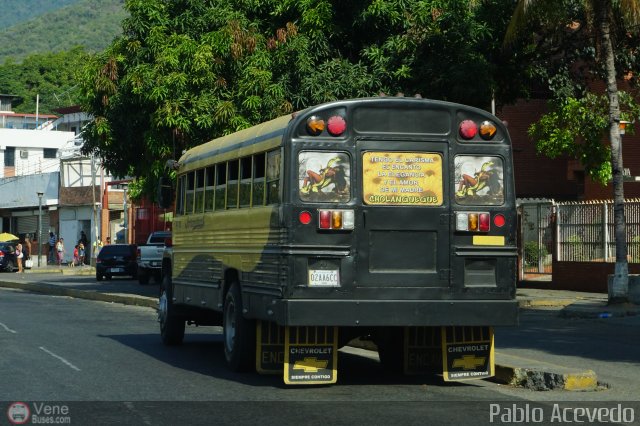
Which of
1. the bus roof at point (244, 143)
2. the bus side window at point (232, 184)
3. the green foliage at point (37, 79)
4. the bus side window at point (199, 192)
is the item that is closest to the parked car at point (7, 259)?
the bus roof at point (244, 143)

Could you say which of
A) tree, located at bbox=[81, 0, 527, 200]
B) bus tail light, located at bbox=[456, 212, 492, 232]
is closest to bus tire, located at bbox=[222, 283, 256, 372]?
bus tail light, located at bbox=[456, 212, 492, 232]

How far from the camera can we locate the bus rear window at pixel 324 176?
487 inches

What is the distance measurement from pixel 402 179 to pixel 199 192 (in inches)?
176

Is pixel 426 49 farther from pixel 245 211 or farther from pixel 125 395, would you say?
pixel 125 395

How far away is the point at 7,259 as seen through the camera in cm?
5847

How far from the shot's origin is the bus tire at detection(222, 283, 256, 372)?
44.8 feet

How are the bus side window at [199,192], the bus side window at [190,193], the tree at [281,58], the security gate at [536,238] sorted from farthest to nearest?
the security gate at [536,238], the tree at [281,58], the bus side window at [190,193], the bus side window at [199,192]

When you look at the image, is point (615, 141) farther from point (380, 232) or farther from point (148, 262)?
point (148, 262)

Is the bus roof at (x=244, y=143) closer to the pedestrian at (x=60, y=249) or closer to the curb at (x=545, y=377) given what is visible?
the curb at (x=545, y=377)

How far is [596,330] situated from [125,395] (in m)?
11.6

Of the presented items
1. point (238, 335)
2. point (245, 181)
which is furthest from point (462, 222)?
point (238, 335)

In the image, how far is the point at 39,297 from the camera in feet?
112

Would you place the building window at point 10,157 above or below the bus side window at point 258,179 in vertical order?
above

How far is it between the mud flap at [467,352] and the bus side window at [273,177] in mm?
2365
